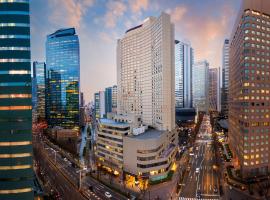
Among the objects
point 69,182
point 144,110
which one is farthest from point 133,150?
point 144,110

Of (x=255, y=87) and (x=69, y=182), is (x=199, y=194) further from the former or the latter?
(x=255, y=87)

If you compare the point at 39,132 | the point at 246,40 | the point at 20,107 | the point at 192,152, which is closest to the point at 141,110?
the point at 192,152

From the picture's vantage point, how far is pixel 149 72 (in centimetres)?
11519

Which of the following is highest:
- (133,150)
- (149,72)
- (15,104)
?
(149,72)

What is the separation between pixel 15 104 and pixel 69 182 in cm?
3736

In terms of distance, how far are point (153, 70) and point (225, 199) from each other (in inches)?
2573

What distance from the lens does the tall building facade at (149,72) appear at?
335 feet

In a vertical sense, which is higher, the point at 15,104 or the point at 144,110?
the point at 15,104

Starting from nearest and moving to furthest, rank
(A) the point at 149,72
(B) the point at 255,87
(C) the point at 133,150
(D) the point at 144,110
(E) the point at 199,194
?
(E) the point at 199,194, (C) the point at 133,150, (B) the point at 255,87, (A) the point at 149,72, (D) the point at 144,110

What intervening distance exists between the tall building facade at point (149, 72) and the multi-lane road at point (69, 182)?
4097cm

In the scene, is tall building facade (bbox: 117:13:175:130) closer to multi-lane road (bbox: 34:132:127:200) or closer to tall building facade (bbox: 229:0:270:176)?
tall building facade (bbox: 229:0:270:176)

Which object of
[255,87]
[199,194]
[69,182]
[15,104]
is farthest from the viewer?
[255,87]

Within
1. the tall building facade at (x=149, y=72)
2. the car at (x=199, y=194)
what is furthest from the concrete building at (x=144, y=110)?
the car at (x=199, y=194)

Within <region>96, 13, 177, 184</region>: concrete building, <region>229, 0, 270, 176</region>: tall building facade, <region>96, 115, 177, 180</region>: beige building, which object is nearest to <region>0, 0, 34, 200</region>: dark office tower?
<region>96, 115, 177, 180</region>: beige building
